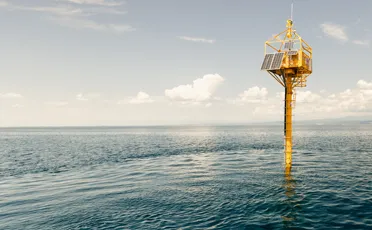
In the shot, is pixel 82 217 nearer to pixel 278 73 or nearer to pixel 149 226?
pixel 149 226

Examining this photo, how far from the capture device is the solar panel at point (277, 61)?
983 inches

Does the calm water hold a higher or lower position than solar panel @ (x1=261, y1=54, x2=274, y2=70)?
lower

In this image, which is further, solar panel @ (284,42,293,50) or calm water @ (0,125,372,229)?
solar panel @ (284,42,293,50)

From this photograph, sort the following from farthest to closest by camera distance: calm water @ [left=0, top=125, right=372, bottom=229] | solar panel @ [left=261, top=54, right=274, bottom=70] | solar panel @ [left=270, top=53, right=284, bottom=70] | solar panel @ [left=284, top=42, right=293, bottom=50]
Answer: solar panel @ [left=284, top=42, right=293, bottom=50] < solar panel @ [left=261, top=54, right=274, bottom=70] < solar panel @ [left=270, top=53, right=284, bottom=70] < calm water @ [left=0, top=125, right=372, bottom=229]

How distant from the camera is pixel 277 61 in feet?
83.4

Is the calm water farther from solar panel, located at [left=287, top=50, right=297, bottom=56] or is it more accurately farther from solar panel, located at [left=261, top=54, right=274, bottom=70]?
solar panel, located at [left=287, top=50, right=297, bottom=56]

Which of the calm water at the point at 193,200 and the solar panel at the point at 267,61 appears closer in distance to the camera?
the calm water at the point at 193,200

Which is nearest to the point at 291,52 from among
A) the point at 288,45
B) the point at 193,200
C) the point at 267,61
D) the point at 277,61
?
the point at 288,45

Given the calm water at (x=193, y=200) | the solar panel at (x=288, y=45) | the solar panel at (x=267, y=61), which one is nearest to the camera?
the calm water at (x=193, y=200)

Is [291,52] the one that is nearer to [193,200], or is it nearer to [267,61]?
[267,61]

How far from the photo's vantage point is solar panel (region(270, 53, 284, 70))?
24970 millimetres

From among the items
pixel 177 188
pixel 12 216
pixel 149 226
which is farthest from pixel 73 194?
pixel 149 226

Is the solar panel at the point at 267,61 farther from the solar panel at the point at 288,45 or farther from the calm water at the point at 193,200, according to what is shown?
the calm water at the point at 193,200

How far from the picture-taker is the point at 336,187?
71.6ft
